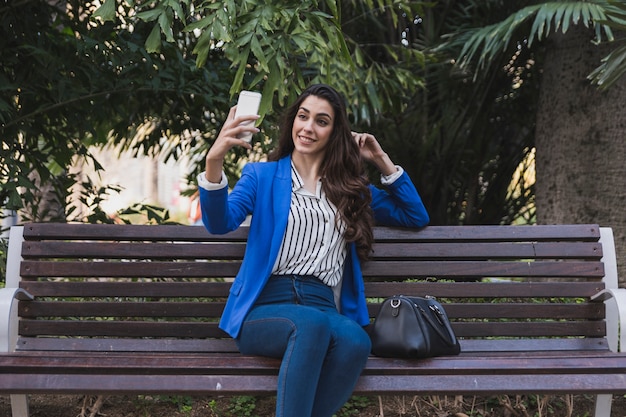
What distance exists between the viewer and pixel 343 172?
11.4 feet

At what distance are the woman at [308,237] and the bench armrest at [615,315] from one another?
2.78ft

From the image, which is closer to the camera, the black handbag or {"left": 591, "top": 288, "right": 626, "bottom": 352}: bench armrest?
the black handbag

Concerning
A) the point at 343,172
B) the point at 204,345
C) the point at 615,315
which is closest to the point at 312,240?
the point at 343,172

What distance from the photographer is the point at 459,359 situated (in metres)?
3.10

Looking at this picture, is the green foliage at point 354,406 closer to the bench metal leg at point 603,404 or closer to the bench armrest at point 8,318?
the bench metal leg at point 603,404

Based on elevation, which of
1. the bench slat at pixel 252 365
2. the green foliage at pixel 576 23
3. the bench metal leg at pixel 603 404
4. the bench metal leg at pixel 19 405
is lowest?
the bench metal leg at pixel 19 405

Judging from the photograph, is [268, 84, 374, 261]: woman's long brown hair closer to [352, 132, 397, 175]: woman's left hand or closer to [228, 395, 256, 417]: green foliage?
[352, 132, 397, 175]: woman's left hand

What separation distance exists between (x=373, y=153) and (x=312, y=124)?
1.21 ft

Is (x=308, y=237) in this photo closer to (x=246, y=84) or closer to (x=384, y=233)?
(x=384, y=233)

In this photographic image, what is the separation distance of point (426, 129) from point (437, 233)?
2.73 metres

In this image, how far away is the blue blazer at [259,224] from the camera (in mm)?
3129

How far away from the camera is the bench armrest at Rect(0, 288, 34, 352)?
3.26m

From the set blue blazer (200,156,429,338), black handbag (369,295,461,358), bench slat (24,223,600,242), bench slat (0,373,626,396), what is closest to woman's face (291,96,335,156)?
blue blazer (200,156,429,338)

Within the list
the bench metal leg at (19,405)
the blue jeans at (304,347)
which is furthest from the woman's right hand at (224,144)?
the bench metal leg at (19,405)
